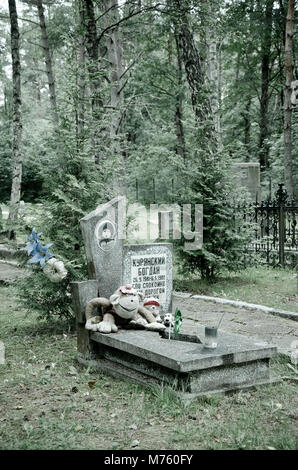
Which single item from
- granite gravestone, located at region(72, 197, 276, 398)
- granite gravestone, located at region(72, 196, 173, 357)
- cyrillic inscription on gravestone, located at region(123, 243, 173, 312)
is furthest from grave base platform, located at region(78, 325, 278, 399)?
cyrillic inscription on gravestone, located at region(123, 243, 173, 312)

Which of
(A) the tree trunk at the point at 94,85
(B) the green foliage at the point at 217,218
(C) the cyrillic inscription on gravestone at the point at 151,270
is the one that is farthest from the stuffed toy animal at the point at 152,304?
(B) the green foliage at the point at 217,218

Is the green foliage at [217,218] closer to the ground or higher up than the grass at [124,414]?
higher up

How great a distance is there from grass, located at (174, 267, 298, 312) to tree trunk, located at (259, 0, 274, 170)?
1295 centimetres

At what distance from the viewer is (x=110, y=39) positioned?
13914mm

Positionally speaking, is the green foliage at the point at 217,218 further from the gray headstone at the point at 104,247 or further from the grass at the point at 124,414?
the grass at the point at 124,414

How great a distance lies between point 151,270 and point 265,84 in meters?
20.1

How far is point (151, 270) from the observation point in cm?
568

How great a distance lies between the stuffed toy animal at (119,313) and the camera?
478 centimetres

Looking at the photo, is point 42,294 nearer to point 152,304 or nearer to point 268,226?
point 152,304

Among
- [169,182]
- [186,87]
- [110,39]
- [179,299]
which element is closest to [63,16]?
[186,87]

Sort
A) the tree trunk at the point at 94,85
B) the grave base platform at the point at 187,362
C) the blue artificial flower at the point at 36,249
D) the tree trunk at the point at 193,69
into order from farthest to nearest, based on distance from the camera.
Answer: the tree trunk at the point at 193,69
the tree trunk at the point at 94,85
the blue artificial flower at the point at 36,249
the grave base platform at the point at 187,362

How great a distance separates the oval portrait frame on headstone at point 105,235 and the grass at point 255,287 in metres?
3.20

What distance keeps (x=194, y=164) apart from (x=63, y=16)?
47.2ft

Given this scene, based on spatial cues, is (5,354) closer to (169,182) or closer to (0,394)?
(0,394)
